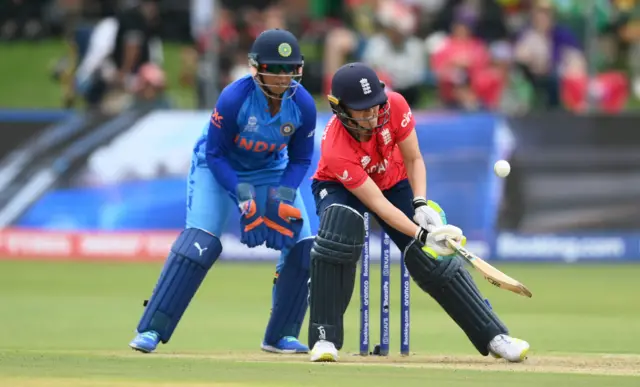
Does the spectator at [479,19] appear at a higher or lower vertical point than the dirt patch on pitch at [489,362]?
higher

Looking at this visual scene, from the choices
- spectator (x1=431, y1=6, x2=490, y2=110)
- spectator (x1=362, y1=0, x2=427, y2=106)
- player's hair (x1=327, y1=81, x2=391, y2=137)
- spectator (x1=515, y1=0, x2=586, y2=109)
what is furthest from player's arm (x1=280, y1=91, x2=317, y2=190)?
spectator (x1=515, y1=0, x2=586, y2=109)

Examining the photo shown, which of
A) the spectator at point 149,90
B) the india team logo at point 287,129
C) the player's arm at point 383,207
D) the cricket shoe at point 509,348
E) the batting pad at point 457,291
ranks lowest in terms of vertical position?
the cricket shoe at point 509,348

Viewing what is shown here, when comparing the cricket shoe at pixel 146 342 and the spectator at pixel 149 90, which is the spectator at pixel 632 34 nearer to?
the spectator at pixel 149 90

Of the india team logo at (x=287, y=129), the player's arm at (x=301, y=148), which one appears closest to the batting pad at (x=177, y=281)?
the player's arm at (x=301, y=148)

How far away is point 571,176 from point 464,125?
4.48ft

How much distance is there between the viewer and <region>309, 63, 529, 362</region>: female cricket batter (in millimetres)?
7770

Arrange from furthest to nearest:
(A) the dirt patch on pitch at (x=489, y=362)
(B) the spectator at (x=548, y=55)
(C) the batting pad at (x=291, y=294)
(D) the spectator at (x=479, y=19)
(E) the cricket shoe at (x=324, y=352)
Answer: (D) the spectator at (x=479, y=19)
(B) the spectator at (x=548, y=55)
(C) the batting pad at (x=291, y=294)
(E) the cricket shoe at (x=324, y=352)
(A) the dirt patch on pitch at (x=489, y=362)

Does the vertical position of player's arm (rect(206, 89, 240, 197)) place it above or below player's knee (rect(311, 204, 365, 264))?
above

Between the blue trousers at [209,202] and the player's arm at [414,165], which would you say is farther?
the blue trousers at [209,202]

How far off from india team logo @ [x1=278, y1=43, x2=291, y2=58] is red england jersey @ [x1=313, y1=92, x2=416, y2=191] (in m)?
0.53

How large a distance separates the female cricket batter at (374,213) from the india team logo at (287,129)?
413 millimetres

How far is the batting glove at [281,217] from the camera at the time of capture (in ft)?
27.7

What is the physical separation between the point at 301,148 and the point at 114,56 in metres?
9.09

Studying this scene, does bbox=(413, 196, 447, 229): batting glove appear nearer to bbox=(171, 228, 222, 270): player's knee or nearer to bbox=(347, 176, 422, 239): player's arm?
bbox=(347, 176, 422, 239): player's arm
